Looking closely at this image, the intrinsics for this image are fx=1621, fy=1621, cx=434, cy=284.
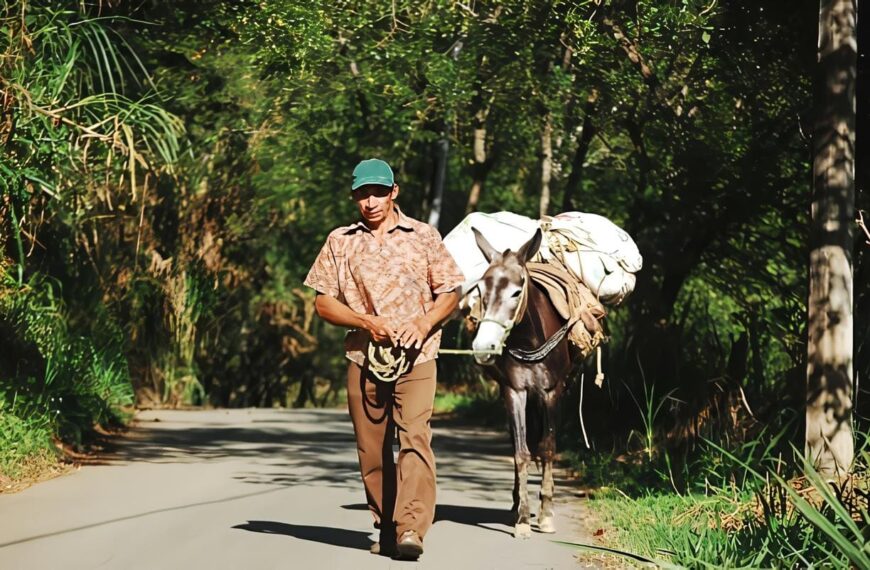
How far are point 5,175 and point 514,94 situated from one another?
966 cm

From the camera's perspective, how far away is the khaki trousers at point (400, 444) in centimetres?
984

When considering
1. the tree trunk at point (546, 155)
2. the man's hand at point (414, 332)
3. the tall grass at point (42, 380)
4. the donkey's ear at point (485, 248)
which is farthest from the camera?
the tree trunk at point (546, 155)

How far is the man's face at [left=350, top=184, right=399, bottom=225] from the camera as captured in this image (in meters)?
10.0

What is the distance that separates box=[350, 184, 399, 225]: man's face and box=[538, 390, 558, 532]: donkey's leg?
2939 millimetres

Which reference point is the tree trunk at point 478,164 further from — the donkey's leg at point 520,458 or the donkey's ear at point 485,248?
the donkey's ear at point 485,248

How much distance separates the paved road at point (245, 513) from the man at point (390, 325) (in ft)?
1.55

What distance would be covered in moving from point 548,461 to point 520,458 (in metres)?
0.45

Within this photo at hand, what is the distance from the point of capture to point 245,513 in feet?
40.8

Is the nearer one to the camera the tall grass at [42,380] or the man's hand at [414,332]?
the man's hand at [414,332]

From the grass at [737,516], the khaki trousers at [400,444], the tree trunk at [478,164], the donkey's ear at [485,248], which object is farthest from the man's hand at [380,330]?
the tree trunk at [478,164]

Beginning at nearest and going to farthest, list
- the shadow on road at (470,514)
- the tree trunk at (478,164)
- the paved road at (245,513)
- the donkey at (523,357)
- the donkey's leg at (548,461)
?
the paved road at (245,513)
the donkey at (523,357)
the donkey's leg at (548,461)
the shadow on road at (470,514)
the tree trunk at (478,164)

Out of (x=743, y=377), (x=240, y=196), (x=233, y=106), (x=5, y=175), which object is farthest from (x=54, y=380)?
(x=240, y=196)

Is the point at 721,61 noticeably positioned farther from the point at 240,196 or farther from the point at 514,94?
the point at 240,196

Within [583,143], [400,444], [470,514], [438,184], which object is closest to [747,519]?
[400,444]
